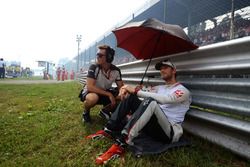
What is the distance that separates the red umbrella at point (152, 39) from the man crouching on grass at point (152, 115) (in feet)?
1.09

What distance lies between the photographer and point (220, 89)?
2607mm

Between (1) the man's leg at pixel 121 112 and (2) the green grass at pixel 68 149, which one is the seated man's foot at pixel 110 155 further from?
(1) the man's leg at pixel 121 112

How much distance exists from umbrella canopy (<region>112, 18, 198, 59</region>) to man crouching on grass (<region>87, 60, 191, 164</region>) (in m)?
0.33

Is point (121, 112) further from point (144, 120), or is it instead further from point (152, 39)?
point (152, 39)

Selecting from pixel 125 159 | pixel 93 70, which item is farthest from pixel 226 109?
pixel 93 70

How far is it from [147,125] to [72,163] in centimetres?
92

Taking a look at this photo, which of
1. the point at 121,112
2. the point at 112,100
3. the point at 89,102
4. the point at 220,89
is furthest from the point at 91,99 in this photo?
the point at 220,89

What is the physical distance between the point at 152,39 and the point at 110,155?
1810 mm

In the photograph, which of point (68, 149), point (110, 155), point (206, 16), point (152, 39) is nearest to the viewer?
point (110, 155)

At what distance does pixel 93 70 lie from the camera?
417 centimetres

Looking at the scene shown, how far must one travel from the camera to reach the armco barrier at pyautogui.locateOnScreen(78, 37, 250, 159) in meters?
2.26

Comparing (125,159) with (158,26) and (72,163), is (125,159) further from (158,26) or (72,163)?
(158,26)

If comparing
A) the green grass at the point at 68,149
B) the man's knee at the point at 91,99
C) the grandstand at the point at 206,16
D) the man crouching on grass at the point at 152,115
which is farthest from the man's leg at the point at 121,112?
the grandstand at the point at 206,16

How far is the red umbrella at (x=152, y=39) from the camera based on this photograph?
303cm
